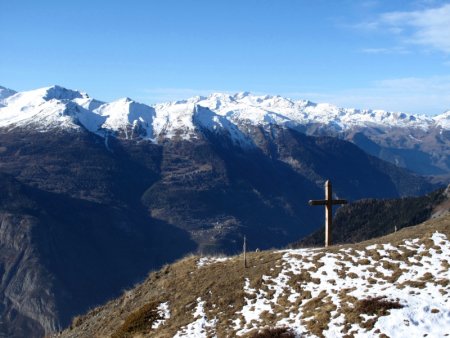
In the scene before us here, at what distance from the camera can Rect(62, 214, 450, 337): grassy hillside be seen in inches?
1288

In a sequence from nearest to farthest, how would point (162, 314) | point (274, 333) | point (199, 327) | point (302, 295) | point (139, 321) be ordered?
1. point (274, 333)
2. point (199, 327)
3. point (302, 295)
4. point (139, 321)
5. point (162, 314)

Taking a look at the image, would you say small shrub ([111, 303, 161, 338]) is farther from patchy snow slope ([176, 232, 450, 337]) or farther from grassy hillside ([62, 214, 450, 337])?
patchy snow slope ([176, 232, 450, 337])

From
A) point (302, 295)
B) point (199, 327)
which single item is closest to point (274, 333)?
point (302, 295)

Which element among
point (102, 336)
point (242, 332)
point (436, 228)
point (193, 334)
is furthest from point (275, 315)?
point (436, 228)

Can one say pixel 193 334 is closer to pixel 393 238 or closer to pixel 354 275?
pixel 354 275

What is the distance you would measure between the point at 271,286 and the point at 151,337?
8.86 metres

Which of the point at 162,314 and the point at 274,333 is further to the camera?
the point at 162,314

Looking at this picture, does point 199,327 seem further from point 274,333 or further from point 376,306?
point 376,306

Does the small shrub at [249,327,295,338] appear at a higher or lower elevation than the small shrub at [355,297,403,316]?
lower

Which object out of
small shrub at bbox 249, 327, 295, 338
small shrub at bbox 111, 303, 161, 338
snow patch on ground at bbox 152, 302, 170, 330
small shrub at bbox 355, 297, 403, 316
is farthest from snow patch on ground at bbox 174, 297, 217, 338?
small shrub at bbox 355, 297, 403, 316

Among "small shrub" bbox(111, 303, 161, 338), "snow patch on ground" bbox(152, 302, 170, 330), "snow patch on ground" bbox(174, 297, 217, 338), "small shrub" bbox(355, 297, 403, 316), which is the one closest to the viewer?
"small shrub" bbox(355, 297, 403, 316)

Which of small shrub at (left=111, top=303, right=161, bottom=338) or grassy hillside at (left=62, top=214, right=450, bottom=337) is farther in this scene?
small shrub at (left=111, top=303, right=161, bottom=338)

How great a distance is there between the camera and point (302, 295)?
38.0 m

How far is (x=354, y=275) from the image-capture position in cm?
3912
